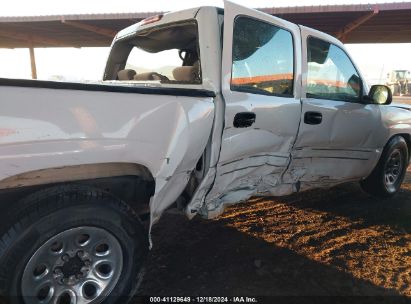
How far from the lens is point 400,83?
3397 cm

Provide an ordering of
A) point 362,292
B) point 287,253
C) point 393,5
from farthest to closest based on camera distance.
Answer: point 393,5 → point 287,253 → point 362,292

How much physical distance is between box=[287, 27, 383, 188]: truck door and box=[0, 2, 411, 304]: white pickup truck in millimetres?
16

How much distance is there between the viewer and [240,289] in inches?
107

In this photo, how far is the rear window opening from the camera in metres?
3.09

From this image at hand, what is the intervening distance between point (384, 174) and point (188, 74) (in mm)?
3113

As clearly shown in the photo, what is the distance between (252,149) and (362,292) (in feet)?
4.34

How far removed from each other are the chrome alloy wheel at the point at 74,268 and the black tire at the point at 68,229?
16mm

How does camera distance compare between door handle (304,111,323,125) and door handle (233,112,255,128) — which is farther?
door handle (304,111,323,125)

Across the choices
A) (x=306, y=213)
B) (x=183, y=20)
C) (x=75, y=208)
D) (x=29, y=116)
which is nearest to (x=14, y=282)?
(x=75, y=208)

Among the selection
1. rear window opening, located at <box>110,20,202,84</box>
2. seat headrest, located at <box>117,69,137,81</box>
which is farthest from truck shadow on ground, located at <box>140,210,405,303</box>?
seat headrest, located at <box>117,69,137,81</box>

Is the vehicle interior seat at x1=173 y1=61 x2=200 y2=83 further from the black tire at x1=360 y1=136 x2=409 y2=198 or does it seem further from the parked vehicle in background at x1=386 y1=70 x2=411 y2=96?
the parked vehicle in background at x1=386 y1=70 x2=411 y2=96

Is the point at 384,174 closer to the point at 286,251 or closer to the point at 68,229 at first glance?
the point at 286,251

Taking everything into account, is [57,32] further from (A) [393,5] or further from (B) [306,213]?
(B) [306,213]

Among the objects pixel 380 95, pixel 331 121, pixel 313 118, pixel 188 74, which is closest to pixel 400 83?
pixel 380 95
